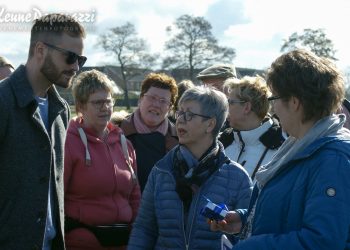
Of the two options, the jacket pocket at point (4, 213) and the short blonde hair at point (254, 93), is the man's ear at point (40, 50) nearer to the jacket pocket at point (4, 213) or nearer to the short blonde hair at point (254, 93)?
the jacket pocket at point (4, 213)

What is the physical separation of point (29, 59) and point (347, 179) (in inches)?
80.4

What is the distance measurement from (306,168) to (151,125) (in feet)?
9.10

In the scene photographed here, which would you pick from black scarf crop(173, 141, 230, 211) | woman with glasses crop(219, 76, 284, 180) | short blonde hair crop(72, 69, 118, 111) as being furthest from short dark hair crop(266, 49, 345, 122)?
short blonde hair crop(72, 69, 118, 111)

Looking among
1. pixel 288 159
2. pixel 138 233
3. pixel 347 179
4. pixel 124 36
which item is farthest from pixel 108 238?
pixel 124 36

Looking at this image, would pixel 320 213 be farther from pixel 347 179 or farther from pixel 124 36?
pixel 124 36

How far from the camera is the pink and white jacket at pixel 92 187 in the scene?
12.4 ft

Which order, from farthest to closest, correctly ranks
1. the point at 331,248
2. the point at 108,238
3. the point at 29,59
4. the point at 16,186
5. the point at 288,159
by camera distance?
1. the point at 108,238
2. the point at 29,59
3. the point at 16,186
4. the point at 288,159
5. the point at 331,248

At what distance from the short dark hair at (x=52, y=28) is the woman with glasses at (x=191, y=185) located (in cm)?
87

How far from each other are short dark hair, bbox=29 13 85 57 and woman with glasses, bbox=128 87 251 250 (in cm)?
87

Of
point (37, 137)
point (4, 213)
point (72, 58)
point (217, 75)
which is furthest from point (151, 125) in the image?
point (4, 213)

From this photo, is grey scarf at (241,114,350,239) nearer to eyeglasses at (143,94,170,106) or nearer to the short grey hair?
the short grey hair

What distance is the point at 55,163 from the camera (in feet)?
10.1

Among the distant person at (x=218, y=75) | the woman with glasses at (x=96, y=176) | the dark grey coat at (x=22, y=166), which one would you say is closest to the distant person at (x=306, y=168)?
the dark grey coat at (x=22, y=166)

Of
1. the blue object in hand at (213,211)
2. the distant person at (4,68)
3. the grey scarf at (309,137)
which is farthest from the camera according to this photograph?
the distant person at (4,68)
